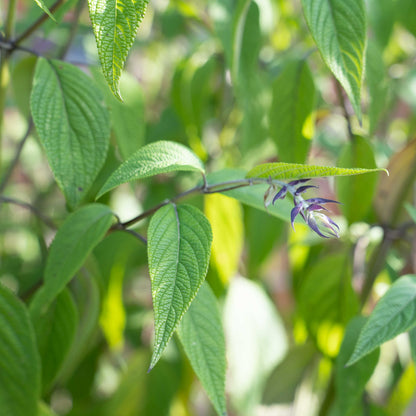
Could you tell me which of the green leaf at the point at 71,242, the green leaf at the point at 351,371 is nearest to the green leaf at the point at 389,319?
the green leaf at the point at 351,371

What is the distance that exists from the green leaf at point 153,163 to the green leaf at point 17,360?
0.43ft

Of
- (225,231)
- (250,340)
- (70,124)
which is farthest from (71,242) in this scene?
(250,340)

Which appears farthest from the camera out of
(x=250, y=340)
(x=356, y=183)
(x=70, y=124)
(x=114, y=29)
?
(x=250, y=340)

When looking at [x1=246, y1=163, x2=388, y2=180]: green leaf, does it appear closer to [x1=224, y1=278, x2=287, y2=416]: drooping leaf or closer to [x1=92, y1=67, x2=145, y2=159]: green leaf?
[x1=92, y1=67, x2=145, y2=159]: green leaf

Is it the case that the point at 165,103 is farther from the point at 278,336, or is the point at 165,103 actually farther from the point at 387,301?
the point at 387,301

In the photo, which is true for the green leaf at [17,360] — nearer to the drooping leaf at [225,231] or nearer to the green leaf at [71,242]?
the green leaf at [71,242]

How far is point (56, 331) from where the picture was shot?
0.43 metres

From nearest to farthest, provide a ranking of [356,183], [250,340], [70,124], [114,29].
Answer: [114,29], [70,124], [356,183], [250,340]

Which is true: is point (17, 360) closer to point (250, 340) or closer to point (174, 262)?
point (174, 262)

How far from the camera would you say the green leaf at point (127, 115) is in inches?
16.4

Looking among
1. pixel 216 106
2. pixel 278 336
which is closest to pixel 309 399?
pixel 278 336

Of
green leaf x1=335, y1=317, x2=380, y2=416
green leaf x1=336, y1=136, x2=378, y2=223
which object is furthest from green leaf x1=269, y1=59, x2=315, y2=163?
green leaf x1=335, y1=317, x2=380, y2=416

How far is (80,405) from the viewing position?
0.74 m

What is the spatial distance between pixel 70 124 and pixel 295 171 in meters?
0.16
